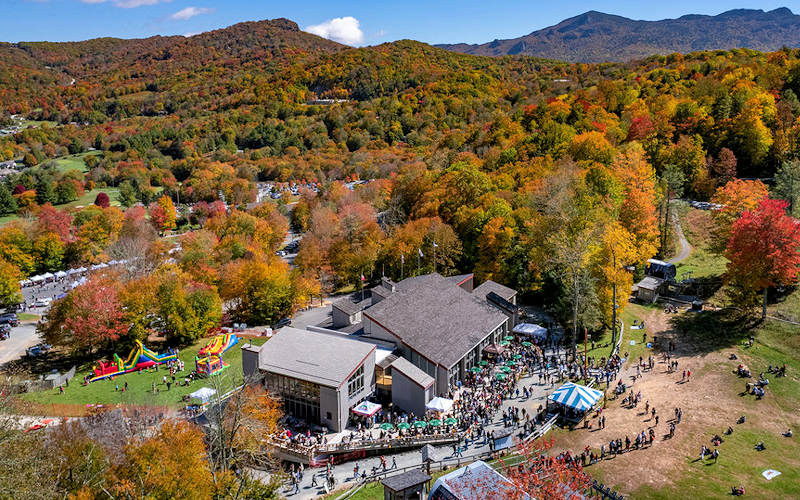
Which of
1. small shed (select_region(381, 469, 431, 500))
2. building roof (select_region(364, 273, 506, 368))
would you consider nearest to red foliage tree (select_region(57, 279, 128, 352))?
building roof (select_region(364, 273, 506, 368))

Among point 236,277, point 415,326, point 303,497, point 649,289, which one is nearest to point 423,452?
point 303,497

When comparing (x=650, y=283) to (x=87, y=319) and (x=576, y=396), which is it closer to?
(x=576, y=396)

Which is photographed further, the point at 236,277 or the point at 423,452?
the point at 236,277

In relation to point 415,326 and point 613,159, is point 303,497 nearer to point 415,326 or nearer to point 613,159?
point 415,326

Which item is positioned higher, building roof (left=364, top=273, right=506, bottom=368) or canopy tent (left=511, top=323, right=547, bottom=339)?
building roof (left=364, top=273, right=506, bottom=368)

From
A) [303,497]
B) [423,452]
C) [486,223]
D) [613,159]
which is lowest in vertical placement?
[303,497]

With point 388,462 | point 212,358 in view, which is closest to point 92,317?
point 212,358

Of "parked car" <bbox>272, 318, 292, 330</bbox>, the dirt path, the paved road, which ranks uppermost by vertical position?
the dirt path

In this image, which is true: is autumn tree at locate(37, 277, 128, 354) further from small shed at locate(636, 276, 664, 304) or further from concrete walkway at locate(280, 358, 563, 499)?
small shed at locate(636, 276, 664, 304)
